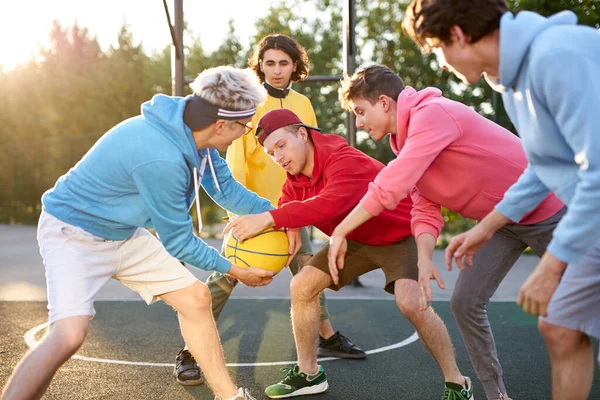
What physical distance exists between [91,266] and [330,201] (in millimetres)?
1326

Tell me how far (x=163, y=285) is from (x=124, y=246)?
0.88 ft

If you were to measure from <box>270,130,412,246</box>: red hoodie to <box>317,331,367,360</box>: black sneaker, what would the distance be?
126 centimetres

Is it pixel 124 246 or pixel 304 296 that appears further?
pixel 304 296

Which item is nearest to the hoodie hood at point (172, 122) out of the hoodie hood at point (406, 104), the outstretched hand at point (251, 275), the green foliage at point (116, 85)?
the outstretched hand at point (251, 275)

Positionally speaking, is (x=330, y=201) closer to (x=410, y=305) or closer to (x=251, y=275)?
(x=251, y=275)

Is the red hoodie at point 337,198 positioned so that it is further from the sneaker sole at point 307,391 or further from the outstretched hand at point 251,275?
the sneaker sole at point 307,391

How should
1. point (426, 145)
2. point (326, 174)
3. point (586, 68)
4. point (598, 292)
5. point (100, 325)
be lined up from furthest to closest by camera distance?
1. point (100, 325)
2. point (326, 174)
3. point (426, 145)
4. point (598, 292)
5. point (586, 68)

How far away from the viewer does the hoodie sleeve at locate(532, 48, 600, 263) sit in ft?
7.14

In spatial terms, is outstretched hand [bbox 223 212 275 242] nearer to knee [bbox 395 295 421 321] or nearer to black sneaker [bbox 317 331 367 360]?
knee [bbox 395 295 421 321]

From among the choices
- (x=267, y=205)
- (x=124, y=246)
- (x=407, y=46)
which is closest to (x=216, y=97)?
(x=124, y=246)

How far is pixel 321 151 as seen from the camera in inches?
166

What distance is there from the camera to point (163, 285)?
3.63 metres

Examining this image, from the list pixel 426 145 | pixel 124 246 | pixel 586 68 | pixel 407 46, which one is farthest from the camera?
pixel 407 46

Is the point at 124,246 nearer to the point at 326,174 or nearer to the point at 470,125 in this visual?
the point at 326,174
